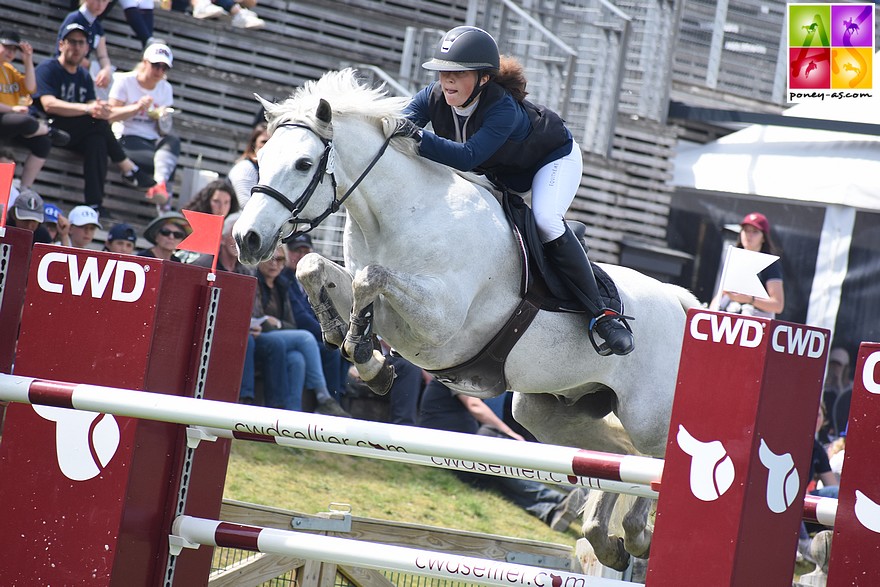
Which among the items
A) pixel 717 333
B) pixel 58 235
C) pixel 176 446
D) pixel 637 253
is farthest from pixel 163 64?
pixel 717 333

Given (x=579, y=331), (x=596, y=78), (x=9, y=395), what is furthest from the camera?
(x=596, y=78)

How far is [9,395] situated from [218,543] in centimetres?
67

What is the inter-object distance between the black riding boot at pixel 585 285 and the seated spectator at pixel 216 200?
317 centimetres

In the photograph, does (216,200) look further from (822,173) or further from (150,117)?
(822,173)

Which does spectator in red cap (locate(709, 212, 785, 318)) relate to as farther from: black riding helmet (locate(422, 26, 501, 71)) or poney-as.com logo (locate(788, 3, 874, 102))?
poney-as.com logo (locate(788, 3, 874, 102))

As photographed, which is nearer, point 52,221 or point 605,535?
point 605,535

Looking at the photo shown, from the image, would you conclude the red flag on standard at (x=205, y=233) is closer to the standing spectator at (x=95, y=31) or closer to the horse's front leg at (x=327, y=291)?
the horse's front leg at (x=327, y=291)

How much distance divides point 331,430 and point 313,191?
121cm

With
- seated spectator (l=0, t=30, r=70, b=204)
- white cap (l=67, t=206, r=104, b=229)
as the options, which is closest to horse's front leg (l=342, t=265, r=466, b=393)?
white cap (l=67, t=206, r=104, b=229)

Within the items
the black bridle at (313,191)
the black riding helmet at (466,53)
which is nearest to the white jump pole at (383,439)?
the black bridle at (313,191)

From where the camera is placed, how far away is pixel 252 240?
11.2 ft

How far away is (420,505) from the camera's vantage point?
646 cm

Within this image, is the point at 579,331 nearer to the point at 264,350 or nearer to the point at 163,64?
the point at 264,350

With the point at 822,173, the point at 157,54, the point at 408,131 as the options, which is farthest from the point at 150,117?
the point at 822,173
